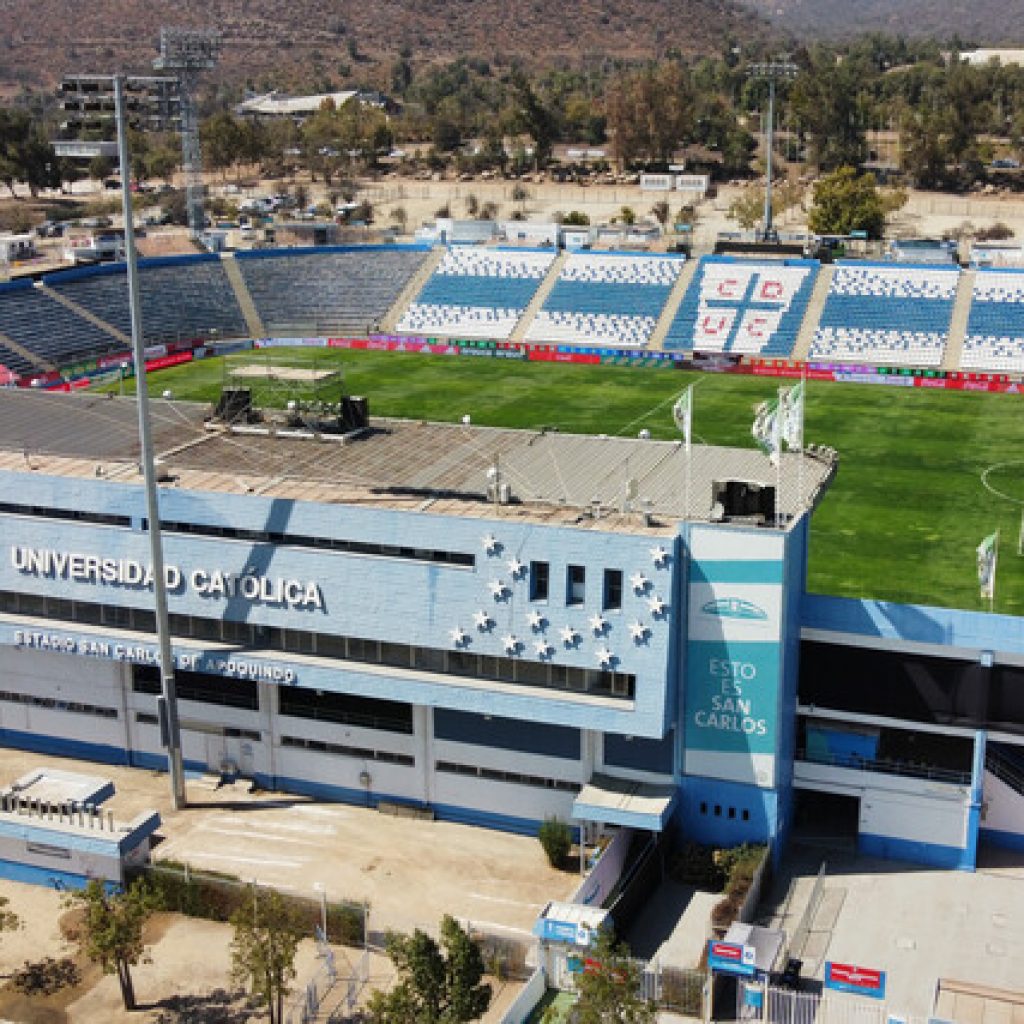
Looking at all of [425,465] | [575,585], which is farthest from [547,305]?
[575,585]

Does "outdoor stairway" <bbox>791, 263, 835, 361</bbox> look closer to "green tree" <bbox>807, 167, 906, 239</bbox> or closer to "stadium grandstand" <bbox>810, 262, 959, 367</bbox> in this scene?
"stadium grandstand" <bbox>810, 262, 959, 367</bbox>

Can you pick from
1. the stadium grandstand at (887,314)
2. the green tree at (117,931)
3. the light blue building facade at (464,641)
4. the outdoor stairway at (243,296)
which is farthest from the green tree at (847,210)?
the green tree at (117,931)

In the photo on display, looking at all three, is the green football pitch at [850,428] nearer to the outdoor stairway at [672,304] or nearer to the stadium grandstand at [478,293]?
the outdoor stairway at [672,304]

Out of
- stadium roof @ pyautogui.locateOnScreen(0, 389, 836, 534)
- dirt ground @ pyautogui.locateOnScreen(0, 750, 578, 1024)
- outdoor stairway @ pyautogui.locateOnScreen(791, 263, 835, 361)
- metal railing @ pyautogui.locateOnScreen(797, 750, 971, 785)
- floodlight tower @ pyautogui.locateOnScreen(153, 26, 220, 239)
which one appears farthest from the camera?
floodlight tower @ pyautogui.locateOnScreen(153, 26, 220, 239)

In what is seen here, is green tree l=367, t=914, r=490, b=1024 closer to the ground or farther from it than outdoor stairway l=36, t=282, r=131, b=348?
closer to the ground

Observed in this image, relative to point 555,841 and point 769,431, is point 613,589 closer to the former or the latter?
point 769,431

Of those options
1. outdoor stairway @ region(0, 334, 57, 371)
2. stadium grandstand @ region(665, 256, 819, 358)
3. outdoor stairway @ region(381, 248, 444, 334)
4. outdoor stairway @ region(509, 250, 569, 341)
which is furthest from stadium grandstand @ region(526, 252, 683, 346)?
outdoor stairway @ region(0, 334, 57, 371)
